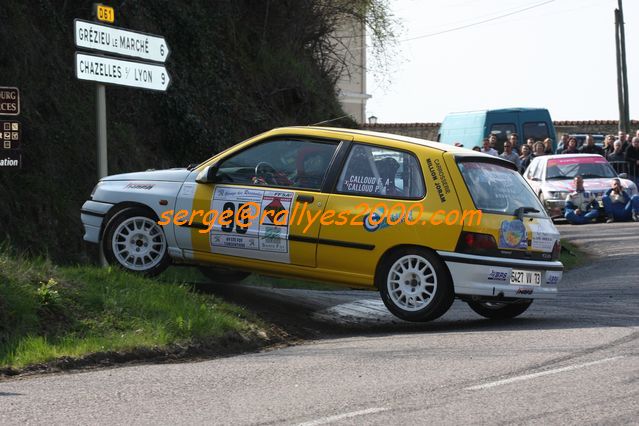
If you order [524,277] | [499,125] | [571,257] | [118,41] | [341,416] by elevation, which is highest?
[499,125]

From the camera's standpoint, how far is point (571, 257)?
65.8ft

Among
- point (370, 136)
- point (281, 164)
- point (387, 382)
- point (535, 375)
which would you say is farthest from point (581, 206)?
point (387, 382)

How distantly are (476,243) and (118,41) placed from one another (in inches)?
195

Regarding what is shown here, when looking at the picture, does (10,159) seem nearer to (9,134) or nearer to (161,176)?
(9,134)

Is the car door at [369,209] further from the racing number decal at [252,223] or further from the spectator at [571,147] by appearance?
the spectator at [571,147]

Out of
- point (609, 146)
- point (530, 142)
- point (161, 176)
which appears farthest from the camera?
point (530, 142)

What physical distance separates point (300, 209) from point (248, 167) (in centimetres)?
89

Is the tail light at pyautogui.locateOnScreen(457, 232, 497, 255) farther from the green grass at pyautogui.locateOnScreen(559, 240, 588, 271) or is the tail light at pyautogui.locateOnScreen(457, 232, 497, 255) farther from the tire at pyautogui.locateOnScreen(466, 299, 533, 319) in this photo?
the green grass at pyautogui.locateOnScreen(559, 240, 588, 271)

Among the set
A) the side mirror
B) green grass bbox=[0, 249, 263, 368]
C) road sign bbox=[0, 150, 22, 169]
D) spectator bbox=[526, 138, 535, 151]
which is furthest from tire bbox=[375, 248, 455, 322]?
spectator bbox=[526, 138, 535, 151]

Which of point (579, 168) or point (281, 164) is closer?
point (281, 164)

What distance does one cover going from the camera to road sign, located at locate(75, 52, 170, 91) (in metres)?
13.1

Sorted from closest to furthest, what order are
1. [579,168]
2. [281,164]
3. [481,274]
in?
[481,274] → [281,164] → [579,168]

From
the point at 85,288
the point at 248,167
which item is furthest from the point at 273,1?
the point at 85,288

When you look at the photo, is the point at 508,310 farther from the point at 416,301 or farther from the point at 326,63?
the point at 326,63
